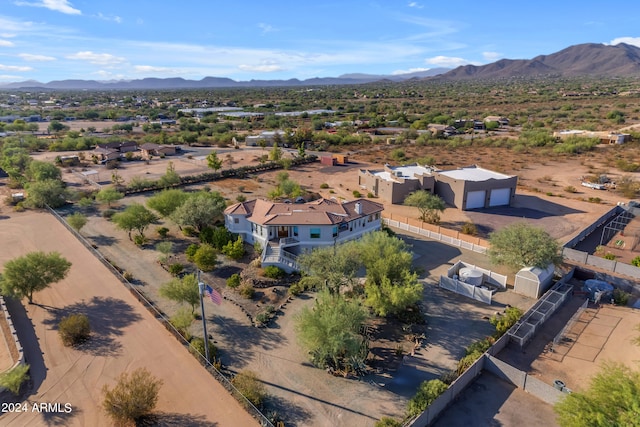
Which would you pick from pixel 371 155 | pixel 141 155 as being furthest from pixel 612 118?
pixel 141 155

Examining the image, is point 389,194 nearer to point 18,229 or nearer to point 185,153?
point 18,229

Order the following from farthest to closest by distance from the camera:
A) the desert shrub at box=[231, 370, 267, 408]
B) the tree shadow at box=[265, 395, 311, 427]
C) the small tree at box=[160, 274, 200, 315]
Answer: the small tree at box=[160, 274, 200, 315] < the desert shrub at box=[231, 370, 267, 408] < the tree shadow at box=[265, 395, 311, 427]

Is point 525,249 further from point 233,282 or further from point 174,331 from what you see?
point 174,331

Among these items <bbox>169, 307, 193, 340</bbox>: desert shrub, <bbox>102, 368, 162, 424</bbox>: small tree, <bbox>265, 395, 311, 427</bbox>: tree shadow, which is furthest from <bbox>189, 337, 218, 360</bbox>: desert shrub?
<bbox>265, 395, 311, 427</bbox>: tree shadow

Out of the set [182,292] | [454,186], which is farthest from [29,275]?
[454,186]

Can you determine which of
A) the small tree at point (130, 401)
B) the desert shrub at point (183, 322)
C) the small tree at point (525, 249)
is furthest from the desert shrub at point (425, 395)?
the small tree at point (525, 249)

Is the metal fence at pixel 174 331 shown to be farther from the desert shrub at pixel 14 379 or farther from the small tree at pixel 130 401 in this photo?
the desert shrub at pixel 14 379

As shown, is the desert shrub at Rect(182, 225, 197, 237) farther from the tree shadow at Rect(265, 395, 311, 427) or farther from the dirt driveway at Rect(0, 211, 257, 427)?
the tree shadow at Rect(265, 395, 311, 427)
